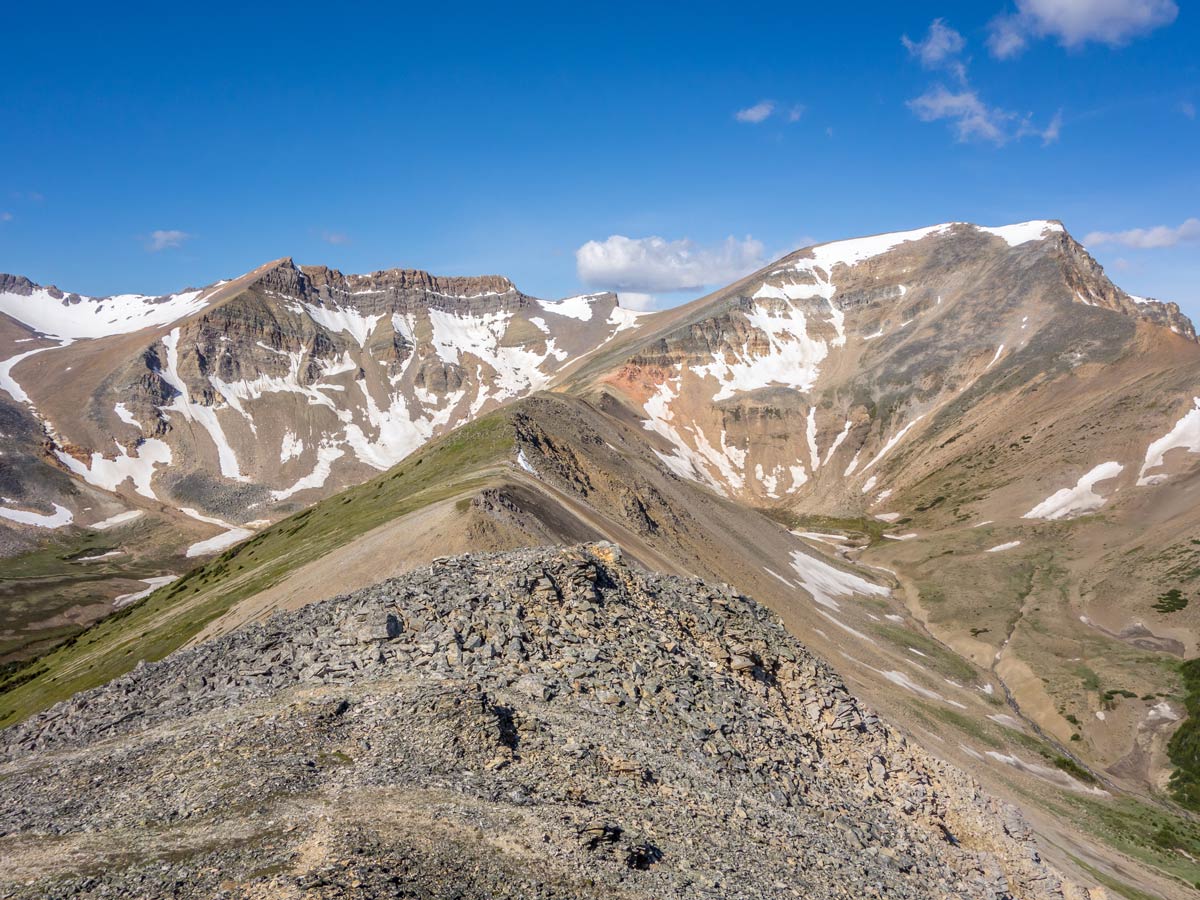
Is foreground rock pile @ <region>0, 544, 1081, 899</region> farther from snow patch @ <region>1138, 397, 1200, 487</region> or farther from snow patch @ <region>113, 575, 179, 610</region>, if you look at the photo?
snow patch @ <region>1138, 397, 1200, 487</region>

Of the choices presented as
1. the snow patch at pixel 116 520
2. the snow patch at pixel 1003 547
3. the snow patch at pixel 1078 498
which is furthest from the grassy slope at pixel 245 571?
the snow patch at pixel 116 520

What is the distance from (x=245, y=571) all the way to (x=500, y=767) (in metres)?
49.6

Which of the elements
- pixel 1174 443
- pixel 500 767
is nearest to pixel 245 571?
pixel 500 767

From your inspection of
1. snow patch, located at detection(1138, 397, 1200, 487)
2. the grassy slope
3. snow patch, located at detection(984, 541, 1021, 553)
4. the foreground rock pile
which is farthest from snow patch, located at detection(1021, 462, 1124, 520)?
the foreground rock pile

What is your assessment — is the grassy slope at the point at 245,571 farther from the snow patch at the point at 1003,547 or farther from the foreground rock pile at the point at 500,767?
the snow patch at the point at 1003,547

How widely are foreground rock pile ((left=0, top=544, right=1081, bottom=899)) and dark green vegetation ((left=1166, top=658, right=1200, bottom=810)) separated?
44.2m

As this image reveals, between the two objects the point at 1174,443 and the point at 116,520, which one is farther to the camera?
the point at 116,520

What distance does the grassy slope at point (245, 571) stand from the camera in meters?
49.4

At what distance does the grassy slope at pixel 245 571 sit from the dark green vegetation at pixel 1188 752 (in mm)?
63841

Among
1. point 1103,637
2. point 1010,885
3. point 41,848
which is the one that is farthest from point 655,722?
point 1103,637

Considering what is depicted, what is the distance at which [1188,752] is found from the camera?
2520 inches

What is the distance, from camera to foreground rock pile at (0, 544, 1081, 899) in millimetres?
16688

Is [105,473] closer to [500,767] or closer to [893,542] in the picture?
[893,542]

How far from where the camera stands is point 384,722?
22062 millimetres
